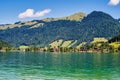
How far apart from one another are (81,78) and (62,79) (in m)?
4.54

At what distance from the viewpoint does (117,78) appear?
67.4 metres

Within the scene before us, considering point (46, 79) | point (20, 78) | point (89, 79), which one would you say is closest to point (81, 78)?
point (89, 79)

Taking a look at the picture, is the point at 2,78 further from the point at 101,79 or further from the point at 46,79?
the point at 101,79

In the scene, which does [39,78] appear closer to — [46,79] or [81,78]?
[46,79]

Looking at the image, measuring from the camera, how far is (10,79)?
63.5 m

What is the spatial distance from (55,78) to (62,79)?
241 centimetres

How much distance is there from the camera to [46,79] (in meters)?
65.1

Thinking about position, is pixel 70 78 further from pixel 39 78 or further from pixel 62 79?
pixel 39 78

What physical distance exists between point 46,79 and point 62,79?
3404 millimetres

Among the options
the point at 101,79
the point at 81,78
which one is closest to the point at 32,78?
the point at 81,78

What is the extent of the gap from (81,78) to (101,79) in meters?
4.44

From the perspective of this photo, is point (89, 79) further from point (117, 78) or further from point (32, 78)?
point (32, 78)

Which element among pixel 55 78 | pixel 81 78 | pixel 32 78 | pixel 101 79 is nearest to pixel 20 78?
pixel 32 78

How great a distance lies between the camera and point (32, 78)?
6600 centimetres
